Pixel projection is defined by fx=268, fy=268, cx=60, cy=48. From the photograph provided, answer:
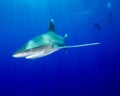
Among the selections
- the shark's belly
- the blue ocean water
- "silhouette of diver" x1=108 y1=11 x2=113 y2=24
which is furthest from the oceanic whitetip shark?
"silhouette of diver" x1=108 y1=11 x2=113 y2=24

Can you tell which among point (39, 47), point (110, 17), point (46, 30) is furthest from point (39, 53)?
point (110, 17)

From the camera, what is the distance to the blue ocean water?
79.4ft

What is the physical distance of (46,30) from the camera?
28.0m

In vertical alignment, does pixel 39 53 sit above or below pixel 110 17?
below

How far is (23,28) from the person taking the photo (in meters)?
26.9

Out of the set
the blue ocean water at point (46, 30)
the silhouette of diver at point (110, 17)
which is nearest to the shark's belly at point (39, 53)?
the blue ocean water at point (46, 30)

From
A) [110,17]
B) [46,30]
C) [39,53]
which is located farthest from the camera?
[46,30]

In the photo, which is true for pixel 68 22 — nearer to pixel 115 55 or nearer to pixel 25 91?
pixel 25 91

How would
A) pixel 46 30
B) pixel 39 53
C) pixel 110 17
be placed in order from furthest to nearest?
pixel 46 30
pixel 110 17
pixel 39 53

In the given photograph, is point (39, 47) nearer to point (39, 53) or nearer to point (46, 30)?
point (39, 53)

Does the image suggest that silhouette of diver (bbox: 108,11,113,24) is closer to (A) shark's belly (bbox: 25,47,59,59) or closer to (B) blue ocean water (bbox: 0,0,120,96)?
(B) blue ocean water (bbox: 0,0,120,96)

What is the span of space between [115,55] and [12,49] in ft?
66.8

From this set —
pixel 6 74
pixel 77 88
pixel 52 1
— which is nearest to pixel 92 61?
pixel 77 88

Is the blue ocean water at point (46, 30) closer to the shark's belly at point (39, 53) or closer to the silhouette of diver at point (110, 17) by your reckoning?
the silhouette of diver at point (110, 17)
